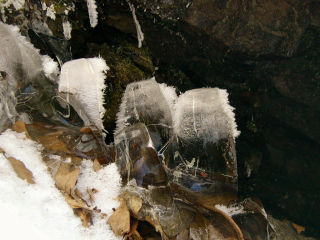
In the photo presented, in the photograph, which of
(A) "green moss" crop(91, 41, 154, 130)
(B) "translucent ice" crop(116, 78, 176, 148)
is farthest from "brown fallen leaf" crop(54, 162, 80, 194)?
(A) "green moss" crop(91, 41, 154, 130)

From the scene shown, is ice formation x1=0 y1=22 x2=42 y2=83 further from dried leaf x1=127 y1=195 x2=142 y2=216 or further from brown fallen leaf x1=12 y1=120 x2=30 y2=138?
dried leaf x1=127 y1=195 x2=142 y2=216

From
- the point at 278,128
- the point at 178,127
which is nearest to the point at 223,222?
the point at 178,127

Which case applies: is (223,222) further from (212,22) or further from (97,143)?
(212,22)

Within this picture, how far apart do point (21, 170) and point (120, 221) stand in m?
0.64

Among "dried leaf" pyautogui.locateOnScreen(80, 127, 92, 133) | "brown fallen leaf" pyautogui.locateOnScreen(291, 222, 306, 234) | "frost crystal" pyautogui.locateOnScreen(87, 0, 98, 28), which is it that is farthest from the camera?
"brown fallen leaf" pyautogui.locateOnScreen(291, 222, 306, 234)

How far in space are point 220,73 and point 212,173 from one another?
4.18ft

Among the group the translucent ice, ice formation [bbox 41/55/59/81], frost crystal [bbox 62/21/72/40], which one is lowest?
the translucent ice

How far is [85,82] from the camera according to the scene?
6.60 ft

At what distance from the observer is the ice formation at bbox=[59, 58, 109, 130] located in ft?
6.58

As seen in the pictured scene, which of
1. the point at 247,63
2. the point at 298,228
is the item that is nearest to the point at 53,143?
the point at 247,63

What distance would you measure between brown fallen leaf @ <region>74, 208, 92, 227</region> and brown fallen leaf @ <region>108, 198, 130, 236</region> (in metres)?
0.12

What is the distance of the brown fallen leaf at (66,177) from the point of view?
157cm

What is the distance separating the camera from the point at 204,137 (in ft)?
6.86

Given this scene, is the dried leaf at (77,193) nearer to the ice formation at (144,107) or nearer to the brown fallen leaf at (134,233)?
the brown fallen leaf at (134,233)
